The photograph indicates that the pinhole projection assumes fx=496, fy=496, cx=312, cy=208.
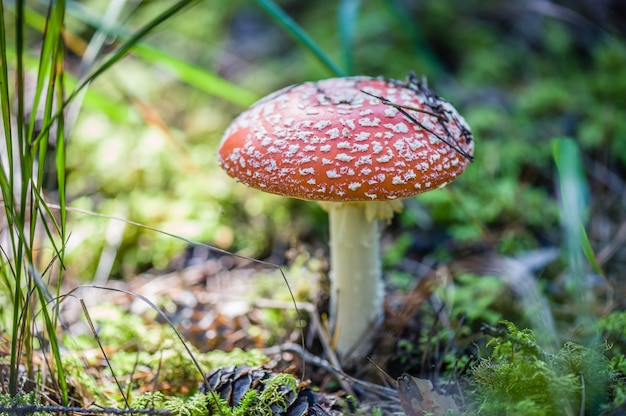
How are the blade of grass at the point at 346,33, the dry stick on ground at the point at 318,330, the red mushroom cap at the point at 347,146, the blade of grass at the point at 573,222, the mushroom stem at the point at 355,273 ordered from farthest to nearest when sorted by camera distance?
the blade of grass at the point at 346,33
the mushroom stem at the point at 355,273
the dry stick on ground at the point at 318,330
the red mushroom cap at the point at 347,146
the blade of grass at the point at 573,222

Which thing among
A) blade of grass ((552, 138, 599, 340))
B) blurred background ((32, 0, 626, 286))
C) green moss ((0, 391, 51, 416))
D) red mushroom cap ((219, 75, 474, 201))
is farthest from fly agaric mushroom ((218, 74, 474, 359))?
green moss ((0, 391, 51, 416))

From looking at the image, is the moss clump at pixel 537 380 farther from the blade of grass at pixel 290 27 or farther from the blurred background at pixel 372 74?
the blade of grass at pixel 290 27

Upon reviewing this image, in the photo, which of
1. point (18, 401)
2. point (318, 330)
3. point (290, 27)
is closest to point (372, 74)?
point (290, 27)

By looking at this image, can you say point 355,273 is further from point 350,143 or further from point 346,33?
point 346,33

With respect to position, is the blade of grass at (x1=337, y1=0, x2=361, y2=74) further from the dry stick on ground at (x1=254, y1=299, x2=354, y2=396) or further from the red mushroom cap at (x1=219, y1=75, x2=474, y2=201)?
the dry stick on ground at (x1=254, y1=299, x2=354, y2=396)

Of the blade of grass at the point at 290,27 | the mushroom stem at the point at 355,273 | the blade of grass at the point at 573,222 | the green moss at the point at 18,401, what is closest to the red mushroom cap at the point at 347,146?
the blade of grass at the point at 573,222

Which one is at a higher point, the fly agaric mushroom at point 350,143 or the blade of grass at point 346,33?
the blade of grass at point 346,33

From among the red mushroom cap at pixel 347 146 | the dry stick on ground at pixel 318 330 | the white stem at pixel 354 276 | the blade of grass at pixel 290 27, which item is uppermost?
the blade of grass at pixel 290 27
